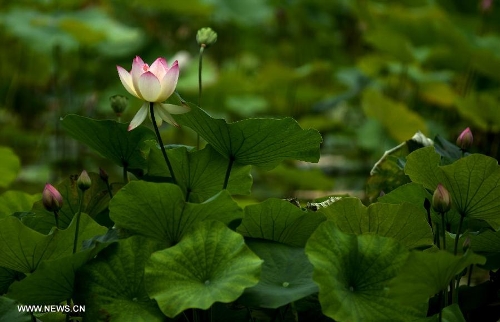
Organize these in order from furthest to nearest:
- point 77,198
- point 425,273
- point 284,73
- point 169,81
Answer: point 284,73 → point 77,198 → point 169,81 → point 425,273

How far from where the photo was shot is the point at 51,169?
260cm

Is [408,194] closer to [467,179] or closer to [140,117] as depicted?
[467,179]

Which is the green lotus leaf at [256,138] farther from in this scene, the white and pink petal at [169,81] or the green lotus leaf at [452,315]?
the green lotus leaf at [452,315]

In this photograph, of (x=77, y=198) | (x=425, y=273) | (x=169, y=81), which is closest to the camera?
(x=425, y=273)

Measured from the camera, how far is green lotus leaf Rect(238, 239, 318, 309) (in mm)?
604

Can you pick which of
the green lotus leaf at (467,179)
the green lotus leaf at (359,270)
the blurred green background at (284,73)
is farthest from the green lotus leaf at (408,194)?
the blurred green background at (284,73)

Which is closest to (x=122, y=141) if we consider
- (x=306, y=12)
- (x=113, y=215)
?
(x=113, y=215)

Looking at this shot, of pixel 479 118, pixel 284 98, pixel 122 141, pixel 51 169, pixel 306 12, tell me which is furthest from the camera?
pixel 306 12

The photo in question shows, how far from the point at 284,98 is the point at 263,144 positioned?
243cm

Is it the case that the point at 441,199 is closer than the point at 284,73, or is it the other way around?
the point at 441,199

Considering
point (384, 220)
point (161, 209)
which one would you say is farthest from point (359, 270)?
point (161, 209)

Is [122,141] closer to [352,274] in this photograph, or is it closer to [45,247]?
[45,247]

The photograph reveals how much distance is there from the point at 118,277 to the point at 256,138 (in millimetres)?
184

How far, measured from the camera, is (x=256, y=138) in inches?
27.7
